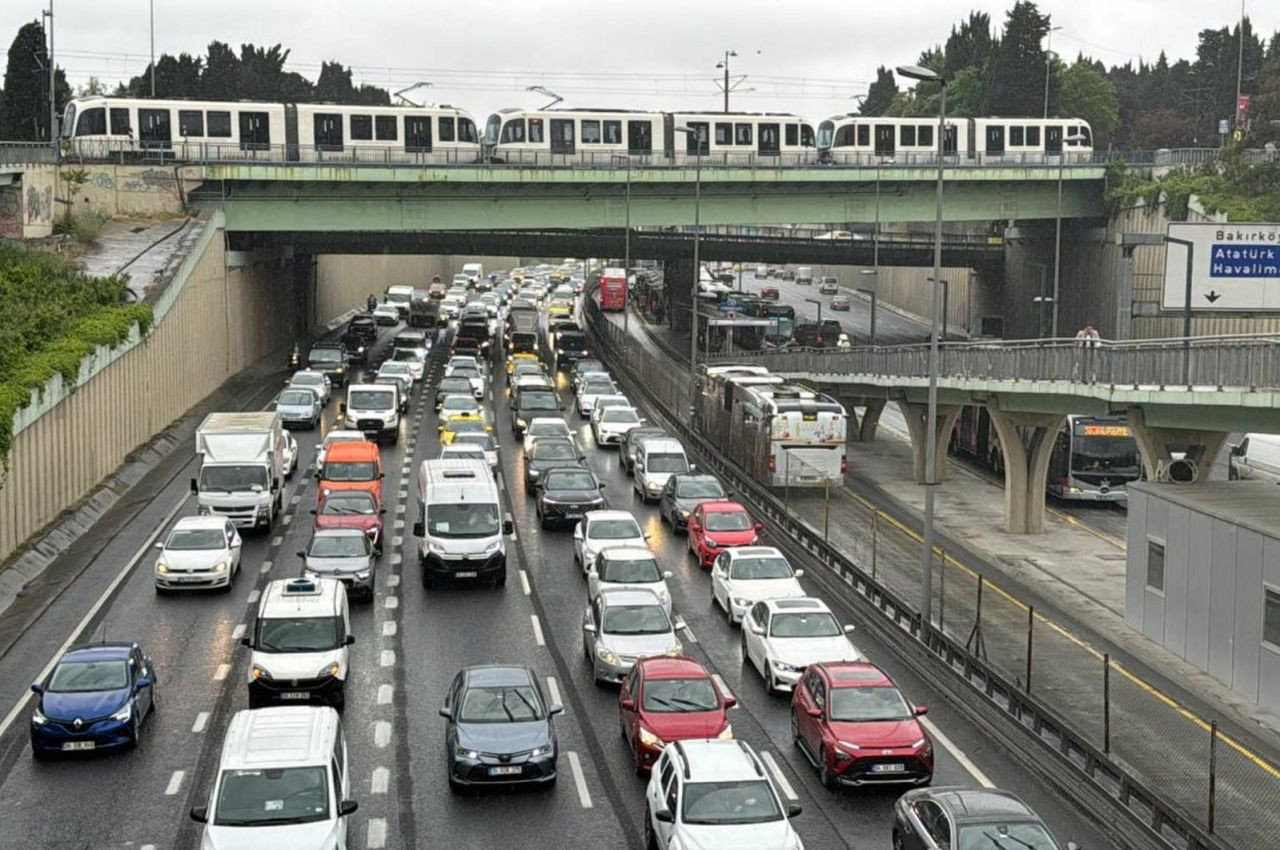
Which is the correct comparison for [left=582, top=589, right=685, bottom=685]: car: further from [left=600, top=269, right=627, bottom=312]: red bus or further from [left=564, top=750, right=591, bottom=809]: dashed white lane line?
[left=600, top=269, right=627, bottom=312]: red bus

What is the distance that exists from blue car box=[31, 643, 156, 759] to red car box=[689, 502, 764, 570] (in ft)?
54.4

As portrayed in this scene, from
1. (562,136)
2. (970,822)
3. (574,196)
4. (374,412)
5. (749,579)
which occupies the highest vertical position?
(562,136)

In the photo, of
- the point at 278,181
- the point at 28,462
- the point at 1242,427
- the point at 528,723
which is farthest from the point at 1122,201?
the point at 528,723

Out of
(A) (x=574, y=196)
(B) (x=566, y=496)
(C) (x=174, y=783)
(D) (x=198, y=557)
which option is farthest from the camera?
(A) (x=574, y=196)

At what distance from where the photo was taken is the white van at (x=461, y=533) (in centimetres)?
3778

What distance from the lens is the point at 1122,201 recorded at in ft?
317

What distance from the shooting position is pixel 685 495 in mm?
45750

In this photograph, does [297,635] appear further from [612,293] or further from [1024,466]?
[612,293]

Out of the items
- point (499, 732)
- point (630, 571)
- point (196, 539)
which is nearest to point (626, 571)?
point (630, 571)

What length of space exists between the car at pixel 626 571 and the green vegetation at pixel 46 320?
13720mm

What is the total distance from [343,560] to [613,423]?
25913 mm

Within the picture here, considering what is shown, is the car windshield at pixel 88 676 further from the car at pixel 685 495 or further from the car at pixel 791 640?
the car at pixel 685 495

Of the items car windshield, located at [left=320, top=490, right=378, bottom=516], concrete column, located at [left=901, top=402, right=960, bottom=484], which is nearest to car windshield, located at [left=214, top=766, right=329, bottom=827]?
car windshield, located at [left=320, top=490, right=378, bottom=516]

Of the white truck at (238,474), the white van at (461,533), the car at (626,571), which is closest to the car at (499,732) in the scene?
the car at (626,571)
